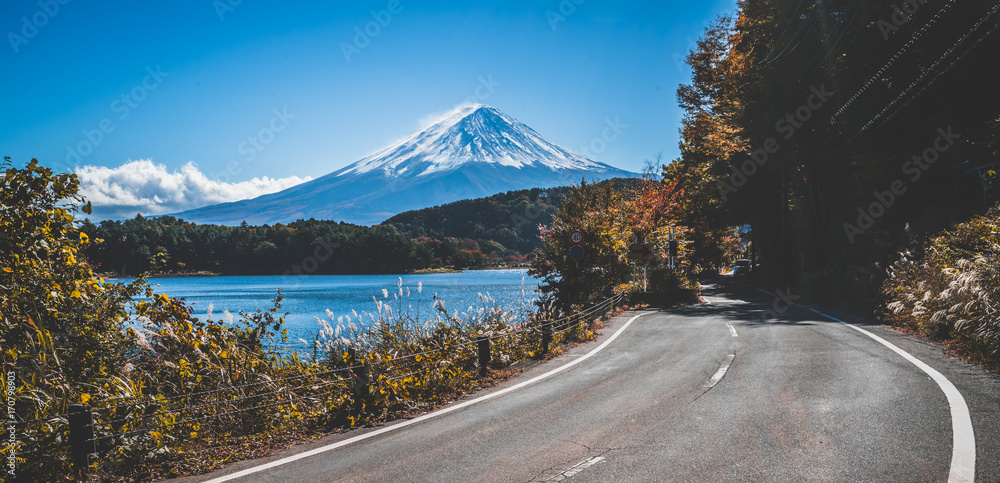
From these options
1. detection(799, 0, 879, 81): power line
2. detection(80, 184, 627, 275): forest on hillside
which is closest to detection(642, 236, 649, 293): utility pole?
detection(799, 0, 879, 81): power line

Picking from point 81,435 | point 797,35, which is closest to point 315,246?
point 797,35

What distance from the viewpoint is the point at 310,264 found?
98812mm

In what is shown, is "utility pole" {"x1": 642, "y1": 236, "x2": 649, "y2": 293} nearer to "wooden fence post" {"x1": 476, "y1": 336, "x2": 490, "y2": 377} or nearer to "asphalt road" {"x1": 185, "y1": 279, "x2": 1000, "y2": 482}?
"asphalt road" {"x1": 185, "y1": 279, "x2": 1000, "y2": 482}

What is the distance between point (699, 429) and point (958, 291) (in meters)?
8.16

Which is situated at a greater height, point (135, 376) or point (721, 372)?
point (135, 376)

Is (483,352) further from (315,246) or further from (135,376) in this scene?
(315,246)

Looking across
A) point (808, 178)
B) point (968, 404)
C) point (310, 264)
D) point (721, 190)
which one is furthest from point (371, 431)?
point (310, 264)

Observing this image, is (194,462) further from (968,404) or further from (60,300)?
(968,404)

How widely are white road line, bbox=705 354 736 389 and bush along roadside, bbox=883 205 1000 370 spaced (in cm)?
367

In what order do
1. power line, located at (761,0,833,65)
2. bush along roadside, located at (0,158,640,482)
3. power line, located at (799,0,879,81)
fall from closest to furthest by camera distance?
bush along roadside, located at (0,158,640,482), power line, located at (799,0,879,81), power line, located at (761,0,833,65)

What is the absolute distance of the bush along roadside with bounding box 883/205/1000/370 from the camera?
28.8ft

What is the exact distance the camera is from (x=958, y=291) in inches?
401

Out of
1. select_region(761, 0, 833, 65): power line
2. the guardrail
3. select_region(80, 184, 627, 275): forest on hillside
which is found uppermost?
select_region(761, 0, 833, 65): power line

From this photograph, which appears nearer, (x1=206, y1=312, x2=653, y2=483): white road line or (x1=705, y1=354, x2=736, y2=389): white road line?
(x1=206, y1=312, x2=653, y2=483): white road line
